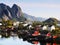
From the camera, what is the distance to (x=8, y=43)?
15352 mm

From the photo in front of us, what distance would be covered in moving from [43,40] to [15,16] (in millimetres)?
39433

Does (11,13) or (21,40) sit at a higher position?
(21,40)

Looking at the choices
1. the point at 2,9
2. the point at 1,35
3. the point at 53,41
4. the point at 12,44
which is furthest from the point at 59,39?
the point at 2,9

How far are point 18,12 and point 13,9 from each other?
2.12 m

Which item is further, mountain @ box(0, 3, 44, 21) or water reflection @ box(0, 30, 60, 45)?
mountain @ box(0, 3, 44, 21)

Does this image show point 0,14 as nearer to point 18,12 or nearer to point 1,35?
point 18,12

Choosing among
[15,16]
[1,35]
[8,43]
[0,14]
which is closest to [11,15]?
[15,16]

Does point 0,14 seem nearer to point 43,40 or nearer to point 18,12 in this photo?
point 18,12

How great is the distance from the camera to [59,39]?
50.7ft

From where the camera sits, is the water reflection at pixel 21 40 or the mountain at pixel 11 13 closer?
the water reflection at pixel 21 40

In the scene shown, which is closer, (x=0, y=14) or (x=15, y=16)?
(x=0, y=14)

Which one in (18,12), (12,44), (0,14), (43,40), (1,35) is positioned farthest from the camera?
(18,12)

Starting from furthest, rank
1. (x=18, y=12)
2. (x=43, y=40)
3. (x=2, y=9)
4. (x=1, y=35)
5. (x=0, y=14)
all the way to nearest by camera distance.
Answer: (x=18, y=12) → (x=2, y=9) → (x=0, y=14) → (x=1, y=35) → (x=43, y=40)

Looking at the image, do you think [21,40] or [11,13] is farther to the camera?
[11,13]
